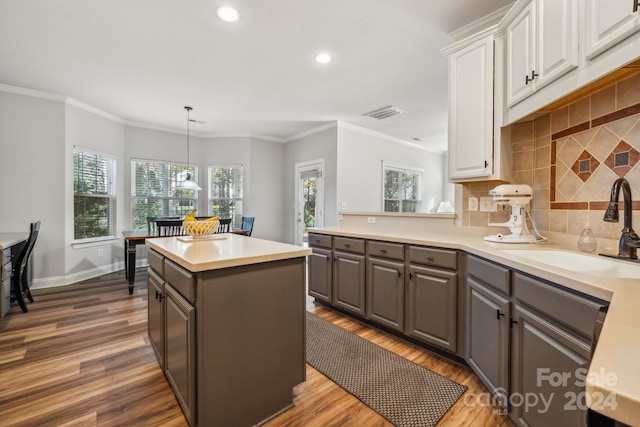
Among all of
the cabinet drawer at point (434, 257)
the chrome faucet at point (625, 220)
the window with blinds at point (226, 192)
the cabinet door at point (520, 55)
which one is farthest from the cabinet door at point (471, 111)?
the window with blinds at point (226, 192)

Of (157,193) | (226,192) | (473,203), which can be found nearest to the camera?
(473,203)

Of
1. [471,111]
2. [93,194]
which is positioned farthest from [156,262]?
[93,194]

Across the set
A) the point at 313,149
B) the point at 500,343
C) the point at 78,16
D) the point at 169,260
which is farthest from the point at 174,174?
the point at 500,343

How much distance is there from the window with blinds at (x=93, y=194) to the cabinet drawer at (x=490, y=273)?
5.28 metres

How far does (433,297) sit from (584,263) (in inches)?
35.8

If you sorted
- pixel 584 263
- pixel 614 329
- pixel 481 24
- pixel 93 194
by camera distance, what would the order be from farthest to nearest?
pixel 93 194
pixel 481 24
pixel 584 263
pixel 614 329

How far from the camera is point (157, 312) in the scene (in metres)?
1.95

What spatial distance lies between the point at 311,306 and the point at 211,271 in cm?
215

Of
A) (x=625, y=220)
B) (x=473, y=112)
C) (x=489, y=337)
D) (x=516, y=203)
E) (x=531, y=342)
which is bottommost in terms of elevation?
(x=489, y=337)

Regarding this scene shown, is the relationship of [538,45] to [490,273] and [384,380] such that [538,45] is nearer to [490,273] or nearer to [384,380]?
[490,273]

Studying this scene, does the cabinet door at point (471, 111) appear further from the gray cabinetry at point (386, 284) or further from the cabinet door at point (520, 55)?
the gray cabinetry at point (386, 284)

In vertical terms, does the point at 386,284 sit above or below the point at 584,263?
below

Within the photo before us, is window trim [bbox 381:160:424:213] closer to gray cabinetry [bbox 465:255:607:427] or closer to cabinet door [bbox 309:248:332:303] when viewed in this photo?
cabinet door [bbox 309:248:332:303]

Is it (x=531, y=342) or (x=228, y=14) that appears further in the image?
(x=228, y=14)
